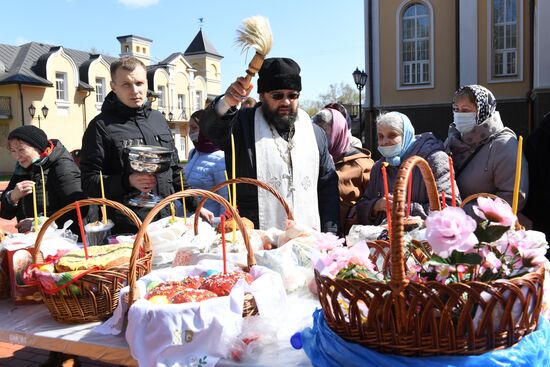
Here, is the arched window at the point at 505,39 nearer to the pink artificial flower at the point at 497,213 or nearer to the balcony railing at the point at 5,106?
the pink artificial flower at the point at 497,213

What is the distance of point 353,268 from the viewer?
1264 millimetres

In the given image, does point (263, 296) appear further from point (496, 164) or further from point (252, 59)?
point (496, 164)

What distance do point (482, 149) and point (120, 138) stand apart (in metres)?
1.90

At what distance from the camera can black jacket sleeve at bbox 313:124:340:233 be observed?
2840 millimetres

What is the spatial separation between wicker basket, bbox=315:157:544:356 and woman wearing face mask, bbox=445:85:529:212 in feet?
5.30

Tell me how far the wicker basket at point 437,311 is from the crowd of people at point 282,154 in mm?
1390

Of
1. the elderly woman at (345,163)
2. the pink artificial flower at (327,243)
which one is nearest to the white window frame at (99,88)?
the elderly woman at (345,163)

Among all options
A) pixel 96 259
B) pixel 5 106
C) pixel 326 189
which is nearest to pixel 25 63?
pixel 5 106

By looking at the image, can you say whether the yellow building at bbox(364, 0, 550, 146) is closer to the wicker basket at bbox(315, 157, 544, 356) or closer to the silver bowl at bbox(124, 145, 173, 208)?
the silver bowl at bbox(124, 145, 173, 208)

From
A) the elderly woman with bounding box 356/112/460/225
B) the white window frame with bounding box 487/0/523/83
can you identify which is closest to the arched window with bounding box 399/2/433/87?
the white window frame with bounding box 487/0/523/83

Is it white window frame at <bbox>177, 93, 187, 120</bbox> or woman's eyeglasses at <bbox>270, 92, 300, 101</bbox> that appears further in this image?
white window frame at <bbox>177, 93, 187, 120</bbox>

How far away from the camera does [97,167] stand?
2629mm

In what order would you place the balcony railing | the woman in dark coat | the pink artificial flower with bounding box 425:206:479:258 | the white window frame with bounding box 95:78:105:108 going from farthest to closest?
the white window frame with bounding box 95:78:105:108 < the balcony railing < the woman in dark coat < the pink artificial flower with bounding box 425:206:479:258

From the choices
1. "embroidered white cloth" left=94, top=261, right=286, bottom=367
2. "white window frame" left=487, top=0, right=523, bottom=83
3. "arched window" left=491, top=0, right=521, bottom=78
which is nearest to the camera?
"embroidered white cloth" left=94, top=261, right=286, bottom=367
